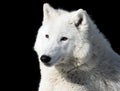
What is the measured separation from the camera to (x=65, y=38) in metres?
9.34

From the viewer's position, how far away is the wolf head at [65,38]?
30.3 feet

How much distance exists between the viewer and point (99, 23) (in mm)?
14547

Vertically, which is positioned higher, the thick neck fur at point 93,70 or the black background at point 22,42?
the black background at point 22,42

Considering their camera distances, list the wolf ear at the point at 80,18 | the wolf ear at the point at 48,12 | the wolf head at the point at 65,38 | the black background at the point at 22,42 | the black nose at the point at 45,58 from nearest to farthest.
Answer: the black nose at the point at 45,58, the wolf head at the point at 65,38, the wolf ear at the point at 80,18, the wolf ear at the point at 48,12, the black background at the point at 22,42

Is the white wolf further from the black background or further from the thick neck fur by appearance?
the black background

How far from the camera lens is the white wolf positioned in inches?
367

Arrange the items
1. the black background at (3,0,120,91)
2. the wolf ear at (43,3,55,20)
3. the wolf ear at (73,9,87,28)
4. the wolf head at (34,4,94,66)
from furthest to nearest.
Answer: the black background at (3,0,120,91), the wolf ear at (43,3,55,20), the wolf ear at (73,9,87,28), the wolf head at (34,4,94,66)

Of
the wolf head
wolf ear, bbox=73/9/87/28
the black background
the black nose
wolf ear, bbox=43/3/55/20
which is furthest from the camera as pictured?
the black background

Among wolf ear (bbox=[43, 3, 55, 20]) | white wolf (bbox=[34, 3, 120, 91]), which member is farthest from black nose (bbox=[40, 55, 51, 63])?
wolf ear (bbox=[43, 3, 55, 20])

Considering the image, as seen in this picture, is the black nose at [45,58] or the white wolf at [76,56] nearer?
the black nose at [45,58]

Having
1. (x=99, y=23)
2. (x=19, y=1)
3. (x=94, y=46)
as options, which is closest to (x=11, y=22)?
(x=19, y=1)

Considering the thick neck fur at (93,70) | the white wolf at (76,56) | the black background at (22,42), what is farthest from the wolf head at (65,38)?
the black background at (22,42)

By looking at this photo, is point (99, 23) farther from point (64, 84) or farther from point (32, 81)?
point (64, 84)

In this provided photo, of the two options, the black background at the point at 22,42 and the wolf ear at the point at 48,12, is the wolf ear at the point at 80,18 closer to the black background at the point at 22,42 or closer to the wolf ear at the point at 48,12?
the wolf ear at the point at 48,12
